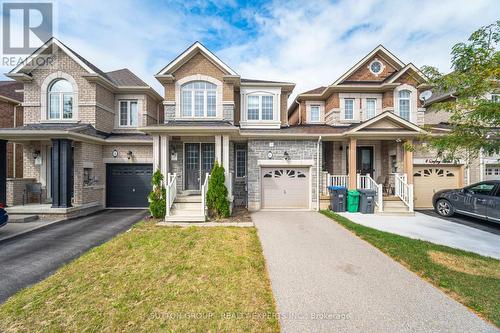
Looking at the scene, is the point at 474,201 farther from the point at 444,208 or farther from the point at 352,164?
the point at 352,164

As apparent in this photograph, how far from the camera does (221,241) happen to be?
606cm

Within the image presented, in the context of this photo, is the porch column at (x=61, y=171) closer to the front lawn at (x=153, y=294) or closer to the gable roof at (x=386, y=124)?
the front lawn at (x=153, y=294)

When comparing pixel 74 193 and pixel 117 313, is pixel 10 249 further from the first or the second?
pixel 117 313

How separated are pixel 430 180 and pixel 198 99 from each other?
12569 mm

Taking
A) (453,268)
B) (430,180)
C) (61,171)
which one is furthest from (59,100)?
(430,180)

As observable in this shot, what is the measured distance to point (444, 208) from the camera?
30.5 ft

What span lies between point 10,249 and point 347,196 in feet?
39.1

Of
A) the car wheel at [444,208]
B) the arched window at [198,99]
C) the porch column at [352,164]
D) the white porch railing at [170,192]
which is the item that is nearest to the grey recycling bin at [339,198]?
the porch column at [352,164]

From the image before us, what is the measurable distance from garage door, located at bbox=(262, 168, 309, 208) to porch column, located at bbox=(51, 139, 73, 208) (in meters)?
8.65

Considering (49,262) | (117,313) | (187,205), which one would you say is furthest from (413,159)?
(49,262)

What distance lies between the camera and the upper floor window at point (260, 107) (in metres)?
11.5

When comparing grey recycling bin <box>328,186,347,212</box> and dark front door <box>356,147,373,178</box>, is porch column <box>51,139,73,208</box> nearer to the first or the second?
grey recycling bin <box>328,186,347,212</box>

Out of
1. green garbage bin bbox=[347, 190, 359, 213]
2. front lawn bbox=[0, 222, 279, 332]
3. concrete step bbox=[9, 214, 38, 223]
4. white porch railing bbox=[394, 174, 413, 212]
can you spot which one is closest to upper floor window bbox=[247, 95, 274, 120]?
green garbage bin bbox=[347, 190, 359, 213]

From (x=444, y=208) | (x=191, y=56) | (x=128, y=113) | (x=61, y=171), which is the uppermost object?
(x=191, y=56)
